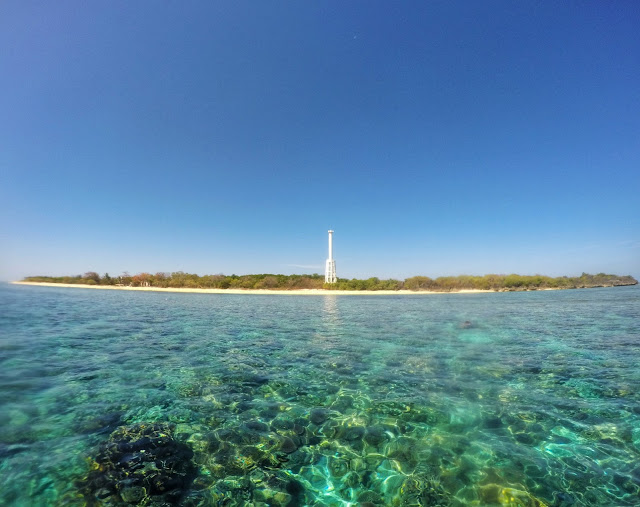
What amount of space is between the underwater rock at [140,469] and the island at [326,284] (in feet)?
279

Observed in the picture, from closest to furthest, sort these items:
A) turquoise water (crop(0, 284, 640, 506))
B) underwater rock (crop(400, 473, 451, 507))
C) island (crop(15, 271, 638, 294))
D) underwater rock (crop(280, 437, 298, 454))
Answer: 1. underwater rock (crop(400, 473, 451, 507))
2. turquoise water (crop(0, 284, 640, 506))
3. underwater rock (crop(280, 437, 298, 454))
4. island (crop(15, 271, 638, 294))

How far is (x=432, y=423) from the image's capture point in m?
5.87

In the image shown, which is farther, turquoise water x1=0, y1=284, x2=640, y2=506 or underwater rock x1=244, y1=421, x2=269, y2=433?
underwater rock x1=244, y1=421, x2=269, y2=433

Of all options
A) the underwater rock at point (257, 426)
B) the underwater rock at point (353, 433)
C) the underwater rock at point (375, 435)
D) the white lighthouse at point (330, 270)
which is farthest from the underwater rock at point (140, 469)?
the white lighthouse at point (330, 270)

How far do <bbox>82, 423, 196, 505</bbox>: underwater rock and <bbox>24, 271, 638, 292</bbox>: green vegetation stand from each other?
304 ft

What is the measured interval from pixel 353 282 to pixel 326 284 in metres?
10.7

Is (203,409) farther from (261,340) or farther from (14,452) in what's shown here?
(261,340)

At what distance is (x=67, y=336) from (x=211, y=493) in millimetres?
15704

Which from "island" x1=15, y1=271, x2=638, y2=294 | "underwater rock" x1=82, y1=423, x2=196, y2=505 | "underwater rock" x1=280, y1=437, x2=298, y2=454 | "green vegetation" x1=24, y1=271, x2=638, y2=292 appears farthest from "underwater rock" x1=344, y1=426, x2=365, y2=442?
"green vegetation" x1=24, y1=271, x2=638, y2=292

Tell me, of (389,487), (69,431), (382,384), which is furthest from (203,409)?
(382,384)

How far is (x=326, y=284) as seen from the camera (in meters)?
99.4

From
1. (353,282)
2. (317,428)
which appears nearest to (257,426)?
(317,428)

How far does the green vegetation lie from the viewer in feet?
325

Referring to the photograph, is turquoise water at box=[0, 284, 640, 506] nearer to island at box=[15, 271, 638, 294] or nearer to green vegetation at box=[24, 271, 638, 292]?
island at box=[15, 271, 638, 294]
